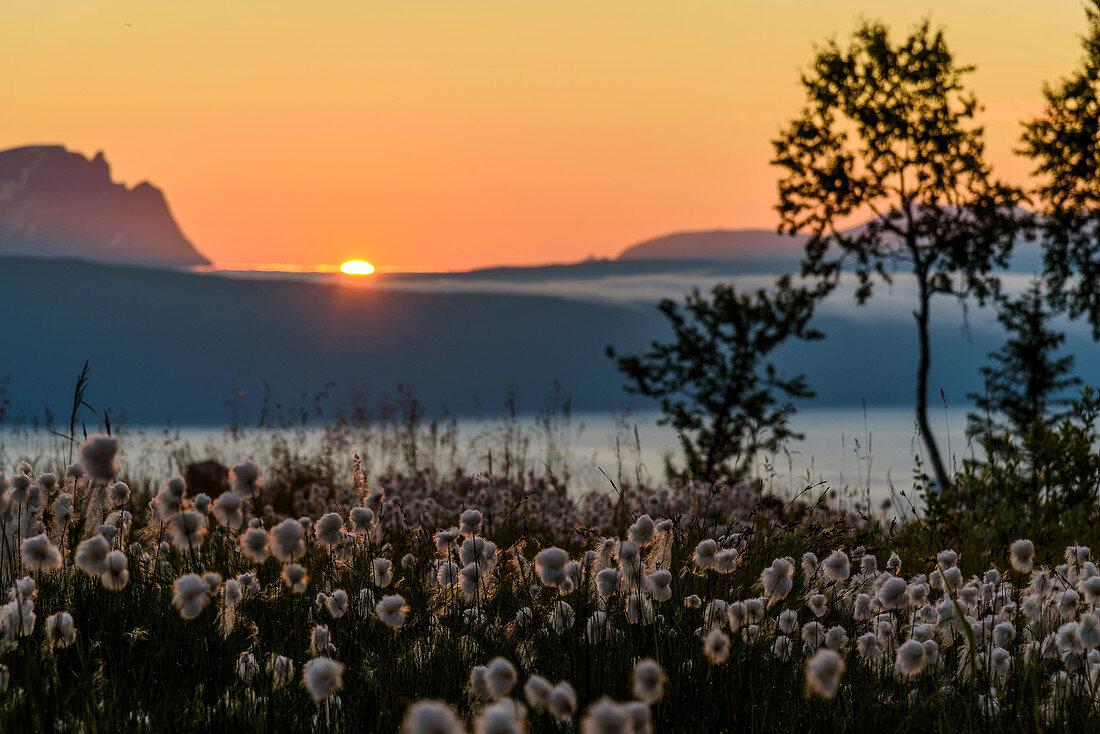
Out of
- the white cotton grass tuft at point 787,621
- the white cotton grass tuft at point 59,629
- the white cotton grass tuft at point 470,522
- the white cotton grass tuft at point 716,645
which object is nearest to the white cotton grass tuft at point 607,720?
the white cotton grass tuft at point 716,645

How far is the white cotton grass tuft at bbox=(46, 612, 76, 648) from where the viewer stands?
297 cm

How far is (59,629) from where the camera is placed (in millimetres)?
3000

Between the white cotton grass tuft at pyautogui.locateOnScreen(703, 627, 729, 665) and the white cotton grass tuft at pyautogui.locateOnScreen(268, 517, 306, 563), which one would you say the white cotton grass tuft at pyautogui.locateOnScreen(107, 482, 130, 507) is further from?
the white cotton grass tuft at pyautogui.locateOnScreen(703, 627, 729, 665)

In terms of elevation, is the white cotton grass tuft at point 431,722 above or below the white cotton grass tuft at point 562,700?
above

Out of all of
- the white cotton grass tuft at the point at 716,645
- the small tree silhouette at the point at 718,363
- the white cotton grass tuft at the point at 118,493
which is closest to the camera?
the white cotton grass tuft at the point at 716,645

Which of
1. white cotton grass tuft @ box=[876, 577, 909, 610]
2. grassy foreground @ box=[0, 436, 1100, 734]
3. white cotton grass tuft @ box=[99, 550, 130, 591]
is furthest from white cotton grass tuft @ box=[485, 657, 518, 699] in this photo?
white cotton grass tuft @ box=[876, 577, 909, 610]

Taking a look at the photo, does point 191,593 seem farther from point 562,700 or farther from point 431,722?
point 431,722

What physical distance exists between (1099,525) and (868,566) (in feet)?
15.9

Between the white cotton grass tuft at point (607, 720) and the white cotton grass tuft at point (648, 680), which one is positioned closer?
the white cotton grass tuft at point (607, 720)

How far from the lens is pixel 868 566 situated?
436 cm

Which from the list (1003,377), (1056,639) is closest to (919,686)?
(1056,639)

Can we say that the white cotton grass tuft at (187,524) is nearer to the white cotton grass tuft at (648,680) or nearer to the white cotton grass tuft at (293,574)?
the white cotton grass tuft at (293,574)

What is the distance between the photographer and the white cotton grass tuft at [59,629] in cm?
297

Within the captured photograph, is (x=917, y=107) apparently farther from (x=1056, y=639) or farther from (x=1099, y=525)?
(x=1056, y=639)
